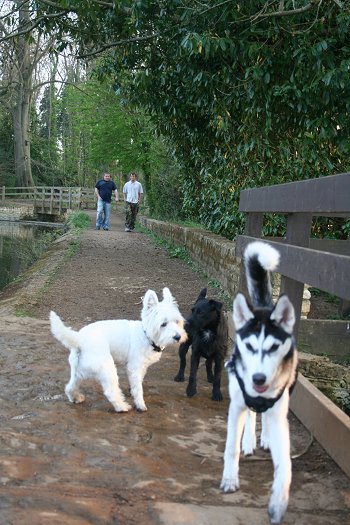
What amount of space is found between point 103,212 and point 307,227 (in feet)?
58.5

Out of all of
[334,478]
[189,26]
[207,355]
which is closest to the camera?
[334,478]

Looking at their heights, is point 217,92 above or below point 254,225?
above

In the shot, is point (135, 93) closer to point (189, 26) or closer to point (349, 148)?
point (189, 26)

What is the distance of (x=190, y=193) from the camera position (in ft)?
55.7

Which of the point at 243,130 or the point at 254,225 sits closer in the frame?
the point at 254,225

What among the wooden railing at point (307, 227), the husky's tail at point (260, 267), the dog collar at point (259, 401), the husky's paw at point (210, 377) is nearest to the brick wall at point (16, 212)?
the husky's paw at point (210, 377)

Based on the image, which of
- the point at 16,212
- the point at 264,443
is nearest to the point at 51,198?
the point at 16,212

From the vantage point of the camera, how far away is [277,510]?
2793 mm

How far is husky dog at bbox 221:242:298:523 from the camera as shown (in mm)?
2818

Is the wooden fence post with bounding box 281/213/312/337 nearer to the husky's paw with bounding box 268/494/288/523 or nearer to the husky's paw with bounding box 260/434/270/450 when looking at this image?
the husky's paw with bounding box 260/434/270/450

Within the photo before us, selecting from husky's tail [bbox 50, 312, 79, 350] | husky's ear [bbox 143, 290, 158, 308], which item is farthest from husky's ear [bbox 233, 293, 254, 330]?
husky's tail [bbox 50, 312, 79, 350]

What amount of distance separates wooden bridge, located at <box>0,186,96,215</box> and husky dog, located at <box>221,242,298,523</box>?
3680 centimetres

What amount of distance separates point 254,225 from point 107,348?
2456 millimetres

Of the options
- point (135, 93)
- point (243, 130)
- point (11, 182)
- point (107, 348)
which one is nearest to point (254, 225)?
point (107, 348)
